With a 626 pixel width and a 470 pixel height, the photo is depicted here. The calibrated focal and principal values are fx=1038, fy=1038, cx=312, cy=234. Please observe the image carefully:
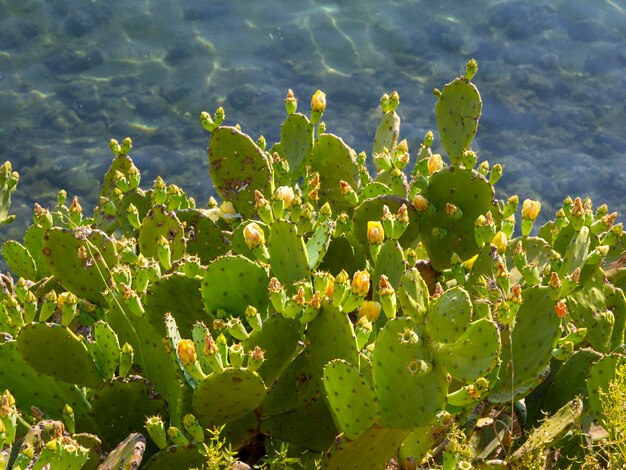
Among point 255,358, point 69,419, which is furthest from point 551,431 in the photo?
point 69,419

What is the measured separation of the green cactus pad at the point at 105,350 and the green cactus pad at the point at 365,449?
666 millimetres

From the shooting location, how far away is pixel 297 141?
414cm

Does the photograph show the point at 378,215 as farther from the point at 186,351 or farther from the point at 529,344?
the point at 186,351

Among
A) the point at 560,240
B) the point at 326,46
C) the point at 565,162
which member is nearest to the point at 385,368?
the point at 560,240

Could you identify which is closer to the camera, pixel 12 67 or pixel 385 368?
pixel 385 368

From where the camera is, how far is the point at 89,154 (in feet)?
25.5

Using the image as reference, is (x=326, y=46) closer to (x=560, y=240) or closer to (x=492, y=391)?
(x=560, y=240)

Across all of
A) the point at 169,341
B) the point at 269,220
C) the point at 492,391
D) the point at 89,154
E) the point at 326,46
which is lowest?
the point at 89,154

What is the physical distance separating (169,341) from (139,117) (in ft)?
18.2

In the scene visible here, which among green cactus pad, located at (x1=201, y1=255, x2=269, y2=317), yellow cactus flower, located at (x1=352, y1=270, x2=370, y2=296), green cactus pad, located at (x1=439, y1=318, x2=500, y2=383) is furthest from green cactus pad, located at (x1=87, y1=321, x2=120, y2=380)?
green cactus pad, located at (x1=439, y1=318, x2=500, y2=383)

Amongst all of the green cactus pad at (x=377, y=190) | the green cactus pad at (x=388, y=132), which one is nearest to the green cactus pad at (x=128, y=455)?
the green cactus pad at (x=377, y=190)

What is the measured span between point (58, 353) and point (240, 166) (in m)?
1.31

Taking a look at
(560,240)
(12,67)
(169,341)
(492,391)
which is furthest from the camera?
(12,67)

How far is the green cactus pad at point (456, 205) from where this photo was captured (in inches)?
146
